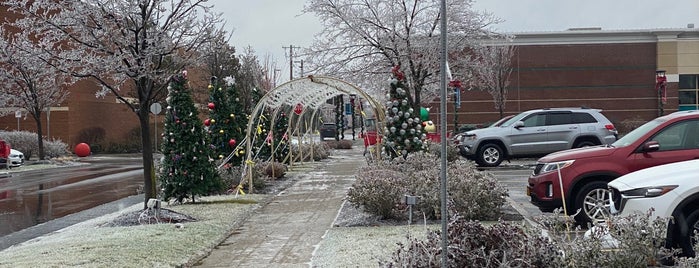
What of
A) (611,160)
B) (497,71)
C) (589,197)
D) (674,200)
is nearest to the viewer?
(674,200)

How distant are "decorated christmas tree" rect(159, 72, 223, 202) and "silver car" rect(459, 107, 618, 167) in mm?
9039

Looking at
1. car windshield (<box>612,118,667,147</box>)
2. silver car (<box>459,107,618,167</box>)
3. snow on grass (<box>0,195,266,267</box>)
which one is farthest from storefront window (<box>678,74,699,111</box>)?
snow on grass (<box>0,195,266,267</box>)

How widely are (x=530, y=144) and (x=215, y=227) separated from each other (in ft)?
37.7

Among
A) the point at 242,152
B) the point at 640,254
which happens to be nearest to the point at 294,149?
the point at 242,152

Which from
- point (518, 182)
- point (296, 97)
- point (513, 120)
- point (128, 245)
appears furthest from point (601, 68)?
point (128, 245)

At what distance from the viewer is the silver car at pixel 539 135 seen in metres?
18.8

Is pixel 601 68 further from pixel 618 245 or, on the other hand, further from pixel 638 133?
pixel 618 245

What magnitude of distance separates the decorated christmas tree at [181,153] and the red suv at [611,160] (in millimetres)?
6720

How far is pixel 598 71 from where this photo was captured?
159ft

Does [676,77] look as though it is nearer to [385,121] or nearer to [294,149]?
[294,149]

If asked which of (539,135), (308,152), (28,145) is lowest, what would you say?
(308,152)

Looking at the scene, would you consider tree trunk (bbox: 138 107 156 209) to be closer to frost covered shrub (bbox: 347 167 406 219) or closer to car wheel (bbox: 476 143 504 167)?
frost covered shrub (bbox: 347 167 406 219)

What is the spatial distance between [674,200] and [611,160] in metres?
2.98

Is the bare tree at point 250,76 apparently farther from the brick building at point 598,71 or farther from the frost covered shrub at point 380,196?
the frost covered shrub at point 380,196
